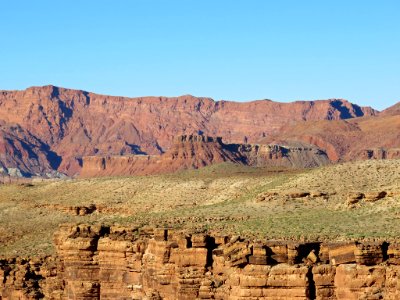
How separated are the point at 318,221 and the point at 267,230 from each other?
2862 mm

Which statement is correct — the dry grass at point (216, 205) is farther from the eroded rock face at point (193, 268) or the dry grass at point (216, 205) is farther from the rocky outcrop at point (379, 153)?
the rocky outcrop at point (379, 153)

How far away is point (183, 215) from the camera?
1841 inches

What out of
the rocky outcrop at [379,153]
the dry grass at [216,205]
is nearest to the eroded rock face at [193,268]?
the dry grass at [216,205]

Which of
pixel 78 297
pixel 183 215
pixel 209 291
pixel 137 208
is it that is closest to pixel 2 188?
pixel 137 208

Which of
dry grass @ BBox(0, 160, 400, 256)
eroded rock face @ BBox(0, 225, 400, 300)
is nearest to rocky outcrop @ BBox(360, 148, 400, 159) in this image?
dry grass @ BBox(0, 160, 400, 256)

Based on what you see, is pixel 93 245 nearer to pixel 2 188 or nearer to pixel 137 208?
pixel 137 208

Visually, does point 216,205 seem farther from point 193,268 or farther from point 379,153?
point 379,153

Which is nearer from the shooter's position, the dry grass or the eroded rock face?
the eroded rock face

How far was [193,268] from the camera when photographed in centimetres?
3325

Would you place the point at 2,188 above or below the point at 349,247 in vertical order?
above

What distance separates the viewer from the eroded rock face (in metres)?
27.4

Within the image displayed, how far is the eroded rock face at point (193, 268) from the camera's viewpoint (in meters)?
27.4

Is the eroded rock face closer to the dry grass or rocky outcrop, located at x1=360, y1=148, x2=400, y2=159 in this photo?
the dry grass

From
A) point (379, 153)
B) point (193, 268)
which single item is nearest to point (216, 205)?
point (193, 268)
